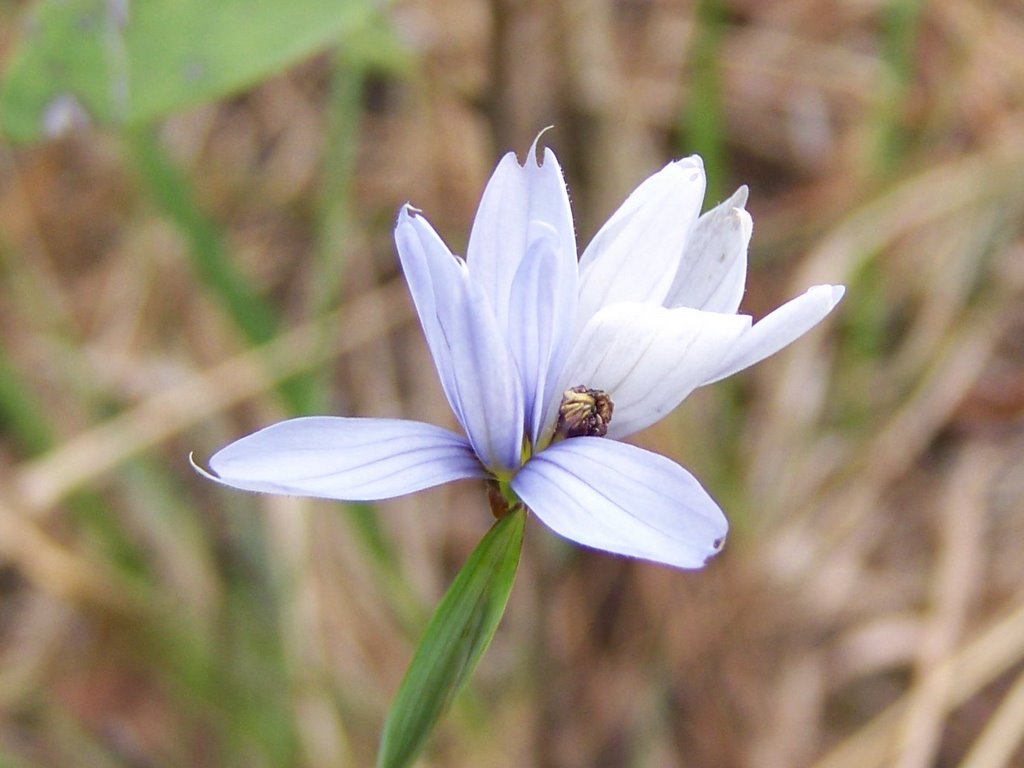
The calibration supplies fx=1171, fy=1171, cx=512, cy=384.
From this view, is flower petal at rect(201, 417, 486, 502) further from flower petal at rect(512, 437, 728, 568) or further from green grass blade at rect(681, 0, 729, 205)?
green grass blade at rect(681, 0, 729, 205)

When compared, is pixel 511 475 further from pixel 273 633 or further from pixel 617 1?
pixel 617 1

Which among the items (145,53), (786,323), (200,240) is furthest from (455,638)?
(200,240)

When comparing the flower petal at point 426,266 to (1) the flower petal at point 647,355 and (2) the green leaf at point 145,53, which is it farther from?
(2) the green leaf at point 145,53

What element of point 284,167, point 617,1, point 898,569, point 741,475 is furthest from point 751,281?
point 284,167

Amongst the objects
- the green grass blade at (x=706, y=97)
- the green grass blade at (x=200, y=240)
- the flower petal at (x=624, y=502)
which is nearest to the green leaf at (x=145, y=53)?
the green grass blade at (x=200, y=240)

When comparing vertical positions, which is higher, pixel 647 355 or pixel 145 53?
pixel 145 53

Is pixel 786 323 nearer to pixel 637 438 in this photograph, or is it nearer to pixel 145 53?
pixel 145 53

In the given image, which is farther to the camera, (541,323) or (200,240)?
(200,240)
